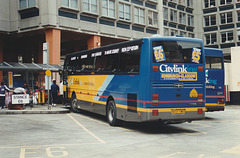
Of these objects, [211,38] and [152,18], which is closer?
[152,18]

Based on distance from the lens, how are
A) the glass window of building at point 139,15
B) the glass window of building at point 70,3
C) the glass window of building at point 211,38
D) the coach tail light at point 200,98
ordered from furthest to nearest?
the glass window of building at point 211,38 < the glass window of building at point 139,15 < the glass window of building at point 70,3 < the coach tail light at point 200,98

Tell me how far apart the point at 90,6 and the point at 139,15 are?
26.1 ft

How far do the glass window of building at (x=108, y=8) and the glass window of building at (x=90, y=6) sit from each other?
1253 mm

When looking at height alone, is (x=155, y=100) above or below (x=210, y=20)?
below

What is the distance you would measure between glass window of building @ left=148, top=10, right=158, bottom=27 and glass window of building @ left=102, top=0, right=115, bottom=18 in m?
6.76

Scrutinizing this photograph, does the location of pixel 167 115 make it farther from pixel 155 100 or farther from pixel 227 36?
pixel 227 36

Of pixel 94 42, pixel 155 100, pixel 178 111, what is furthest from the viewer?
pixel 94 42

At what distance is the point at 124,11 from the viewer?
A: 122 feet

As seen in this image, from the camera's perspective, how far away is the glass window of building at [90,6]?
32.8 meters

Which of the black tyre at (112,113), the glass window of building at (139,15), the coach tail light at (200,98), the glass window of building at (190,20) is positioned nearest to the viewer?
the coach tail light at (200,98)

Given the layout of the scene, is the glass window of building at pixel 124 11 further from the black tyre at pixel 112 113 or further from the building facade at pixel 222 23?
the black tyre at pixel 112 113

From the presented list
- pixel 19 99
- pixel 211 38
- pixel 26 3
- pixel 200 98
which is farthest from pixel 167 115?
pixel 211 38

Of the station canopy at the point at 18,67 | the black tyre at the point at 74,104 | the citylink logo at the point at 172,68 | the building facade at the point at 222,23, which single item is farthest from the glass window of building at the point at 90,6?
the building facade at the point at 222,23

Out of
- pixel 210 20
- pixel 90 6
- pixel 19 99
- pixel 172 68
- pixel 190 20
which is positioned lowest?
pixel 19 99
